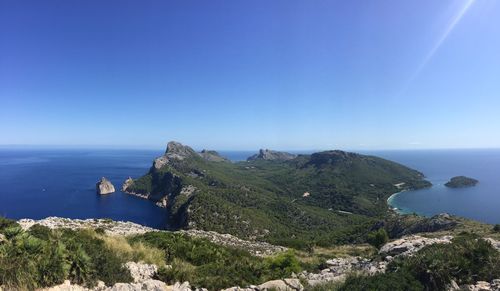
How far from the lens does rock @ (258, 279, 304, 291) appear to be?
423 inches

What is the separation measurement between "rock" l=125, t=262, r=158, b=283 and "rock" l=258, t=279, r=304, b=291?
3971 millimetres

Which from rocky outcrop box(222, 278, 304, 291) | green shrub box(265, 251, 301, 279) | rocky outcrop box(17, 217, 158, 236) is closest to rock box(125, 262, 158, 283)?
rocky outcrop box(222, 278, 304, 291)

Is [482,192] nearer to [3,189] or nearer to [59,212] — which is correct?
[59,212]

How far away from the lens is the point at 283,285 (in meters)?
11.3

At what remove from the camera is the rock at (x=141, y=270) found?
10.9 metres

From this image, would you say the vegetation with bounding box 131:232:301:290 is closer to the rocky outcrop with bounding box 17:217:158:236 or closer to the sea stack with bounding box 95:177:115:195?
the rocky outcrop with bounding box 17:217:158:236

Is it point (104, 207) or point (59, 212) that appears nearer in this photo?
point (59, 212)

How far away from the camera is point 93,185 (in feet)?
626

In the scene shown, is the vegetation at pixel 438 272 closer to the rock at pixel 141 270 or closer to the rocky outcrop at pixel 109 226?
the rock at pixel 141 270

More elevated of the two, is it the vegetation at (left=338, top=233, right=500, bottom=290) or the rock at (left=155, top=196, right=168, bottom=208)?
the vegetation at (left=338, top=233, right=500, bottom=290)

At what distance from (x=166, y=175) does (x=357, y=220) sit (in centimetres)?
11260

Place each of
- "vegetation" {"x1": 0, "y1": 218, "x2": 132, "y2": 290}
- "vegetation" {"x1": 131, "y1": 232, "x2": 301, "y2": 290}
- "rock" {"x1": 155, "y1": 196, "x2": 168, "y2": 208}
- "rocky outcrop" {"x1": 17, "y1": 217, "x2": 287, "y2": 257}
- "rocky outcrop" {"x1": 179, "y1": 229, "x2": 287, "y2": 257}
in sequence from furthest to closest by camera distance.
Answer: "rock" {"x1": 155, "y1": 196, "x2": 168, "y2": 208} → "rocky outcrop" {"x1": 179, "y1": 229, "x2": 287, "y2": 257} → "rocky outcrop" {"x1": 17, "y1": 217, "x2": 287, "y2": 257} → "vegetation" {"x1": 131, "y1": 232, "x2": 301, "y2": 290} → "vegetation" {"x1": 0, "y1": 218, "x2": 132, "y2": 290}

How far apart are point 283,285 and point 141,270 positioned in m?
5.13

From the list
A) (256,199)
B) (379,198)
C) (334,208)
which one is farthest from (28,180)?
(379,198)
